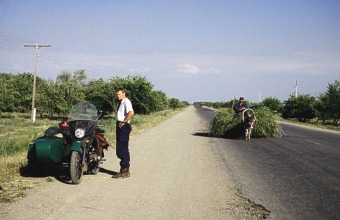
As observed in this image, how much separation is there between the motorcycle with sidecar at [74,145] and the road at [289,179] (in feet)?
10.7

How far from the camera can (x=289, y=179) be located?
7.70 meters

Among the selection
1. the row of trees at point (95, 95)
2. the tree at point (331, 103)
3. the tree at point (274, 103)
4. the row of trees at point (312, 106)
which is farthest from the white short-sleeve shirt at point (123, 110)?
the tree at point (274, 103)

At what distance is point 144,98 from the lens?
41.3 meters

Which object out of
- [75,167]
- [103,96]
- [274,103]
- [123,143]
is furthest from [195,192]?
[274,103]

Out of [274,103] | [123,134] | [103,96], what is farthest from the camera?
[274,103]

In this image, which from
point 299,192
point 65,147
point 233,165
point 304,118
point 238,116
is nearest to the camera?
point 299,192

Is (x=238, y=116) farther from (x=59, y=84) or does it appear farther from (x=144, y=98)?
(x=59, y=84)

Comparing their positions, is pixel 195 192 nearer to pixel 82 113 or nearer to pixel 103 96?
pixel 82 113

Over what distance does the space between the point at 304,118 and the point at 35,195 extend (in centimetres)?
4431

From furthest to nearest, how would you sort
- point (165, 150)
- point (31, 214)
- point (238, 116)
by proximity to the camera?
point (238, 116), point (165, 150), point (31, 214)

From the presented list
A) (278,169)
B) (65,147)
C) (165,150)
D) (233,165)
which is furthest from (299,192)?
(165,150)

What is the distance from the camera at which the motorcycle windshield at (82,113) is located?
720 cm

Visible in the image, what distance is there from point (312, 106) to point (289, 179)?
35.9 m

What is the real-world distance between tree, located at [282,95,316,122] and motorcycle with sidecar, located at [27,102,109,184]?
38.1 meters
